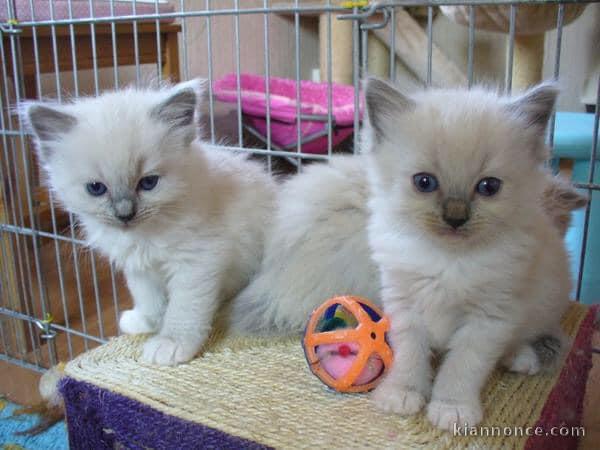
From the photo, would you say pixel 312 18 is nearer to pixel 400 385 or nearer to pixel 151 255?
pixel 151 255

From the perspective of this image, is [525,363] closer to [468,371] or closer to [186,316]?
[468,371]

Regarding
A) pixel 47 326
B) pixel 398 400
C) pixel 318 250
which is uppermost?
pixel 318 250

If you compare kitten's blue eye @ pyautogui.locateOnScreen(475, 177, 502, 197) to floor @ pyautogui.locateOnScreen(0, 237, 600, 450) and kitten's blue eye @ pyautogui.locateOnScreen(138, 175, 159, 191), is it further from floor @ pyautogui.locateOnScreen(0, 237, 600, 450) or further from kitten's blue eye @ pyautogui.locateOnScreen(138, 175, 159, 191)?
floor @ pyautogui.locateOnScreen(0, 237, 600, 450)

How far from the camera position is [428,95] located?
91cm

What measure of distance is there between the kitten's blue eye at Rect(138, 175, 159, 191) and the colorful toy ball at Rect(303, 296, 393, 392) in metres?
0.40

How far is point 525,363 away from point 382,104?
0.49m

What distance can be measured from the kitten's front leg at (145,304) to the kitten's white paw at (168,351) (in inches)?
5.1

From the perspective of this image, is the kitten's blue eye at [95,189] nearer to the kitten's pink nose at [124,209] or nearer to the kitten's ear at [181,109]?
the kitten's pink nose at [124,209]

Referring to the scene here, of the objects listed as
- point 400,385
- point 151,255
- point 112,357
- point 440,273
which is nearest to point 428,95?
point 440,273

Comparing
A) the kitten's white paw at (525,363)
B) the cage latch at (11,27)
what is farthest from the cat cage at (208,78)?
the kitten's white paw at (525,363)

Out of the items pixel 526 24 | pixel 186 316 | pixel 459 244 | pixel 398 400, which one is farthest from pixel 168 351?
pixel 526 24

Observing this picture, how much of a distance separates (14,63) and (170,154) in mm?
840

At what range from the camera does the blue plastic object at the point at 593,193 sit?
61.6 inches

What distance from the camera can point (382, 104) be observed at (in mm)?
885
